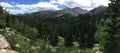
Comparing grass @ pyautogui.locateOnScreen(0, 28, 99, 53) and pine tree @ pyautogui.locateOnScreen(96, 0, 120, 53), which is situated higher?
pine tree @ pyautogui.locateOnScreen(96, 0, 120, 53)

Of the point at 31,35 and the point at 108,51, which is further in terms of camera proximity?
the point at 31,35

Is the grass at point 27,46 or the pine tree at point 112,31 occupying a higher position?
the pine tree at point 112,31

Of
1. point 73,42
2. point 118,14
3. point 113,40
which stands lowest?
point 73,42

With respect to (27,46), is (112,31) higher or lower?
higher

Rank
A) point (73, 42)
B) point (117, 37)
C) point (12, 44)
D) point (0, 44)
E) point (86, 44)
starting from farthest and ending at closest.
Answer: point (73, 42), point (86, 44), point (12, 44), point (0, 44), point (117, 37)

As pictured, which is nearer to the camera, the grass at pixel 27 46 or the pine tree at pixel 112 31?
the pine tree at pixel 112 31

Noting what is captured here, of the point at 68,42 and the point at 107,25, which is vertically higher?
the point at 107,25

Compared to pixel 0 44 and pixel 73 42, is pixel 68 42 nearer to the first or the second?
pixel 73 42

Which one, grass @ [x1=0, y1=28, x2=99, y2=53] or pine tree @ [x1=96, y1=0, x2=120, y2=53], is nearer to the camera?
pine tree @ [x1=96, y1=0, x2=120, y2=53]

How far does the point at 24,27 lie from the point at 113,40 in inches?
6135

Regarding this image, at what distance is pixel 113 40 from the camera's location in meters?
42.8

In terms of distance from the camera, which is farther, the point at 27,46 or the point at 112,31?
the point at 27,46

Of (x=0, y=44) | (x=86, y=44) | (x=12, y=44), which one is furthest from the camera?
(x=86, y=44)

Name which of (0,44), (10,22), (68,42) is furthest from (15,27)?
A: (0,44)
